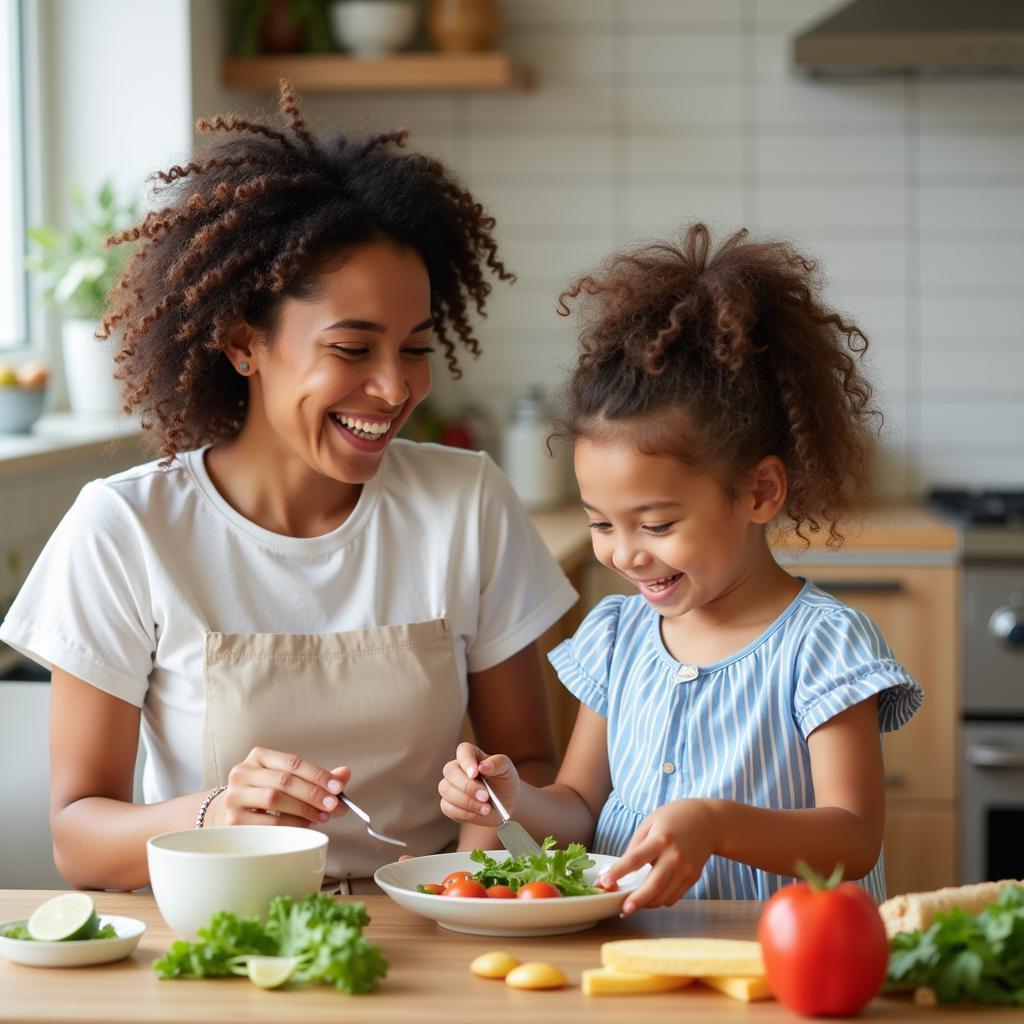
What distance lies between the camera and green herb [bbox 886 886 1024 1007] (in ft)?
3.20

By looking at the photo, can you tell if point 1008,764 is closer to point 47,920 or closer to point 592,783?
point 592,783

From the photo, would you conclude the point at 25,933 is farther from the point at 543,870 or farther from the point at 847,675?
the point at 847,675

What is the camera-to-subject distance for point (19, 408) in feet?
8.59

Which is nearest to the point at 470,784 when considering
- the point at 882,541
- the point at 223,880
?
the point at 223,880

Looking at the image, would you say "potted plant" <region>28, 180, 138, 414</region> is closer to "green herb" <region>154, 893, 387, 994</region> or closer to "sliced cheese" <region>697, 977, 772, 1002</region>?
"green herb" <region>154, 893, 387, 994</region>

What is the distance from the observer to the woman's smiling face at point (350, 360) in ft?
5.13

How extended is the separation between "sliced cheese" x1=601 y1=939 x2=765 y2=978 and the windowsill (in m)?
1.36

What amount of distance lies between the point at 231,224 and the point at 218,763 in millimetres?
543

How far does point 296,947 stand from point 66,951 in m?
0.16

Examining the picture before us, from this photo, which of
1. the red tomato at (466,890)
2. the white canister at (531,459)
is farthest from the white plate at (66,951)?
the white canister at (531,459)

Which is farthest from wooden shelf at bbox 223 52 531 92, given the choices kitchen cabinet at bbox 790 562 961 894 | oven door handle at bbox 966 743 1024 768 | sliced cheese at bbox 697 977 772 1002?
sliced cheese at bbox 697 977 772 1002

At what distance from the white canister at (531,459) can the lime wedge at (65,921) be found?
252 cm

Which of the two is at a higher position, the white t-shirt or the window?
the window

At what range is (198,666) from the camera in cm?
159
